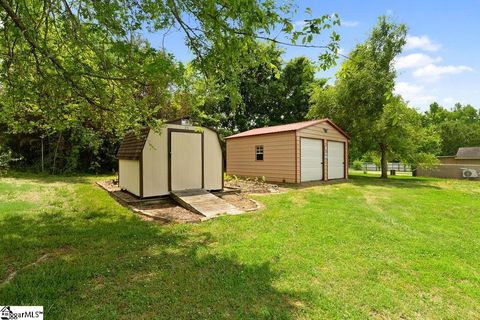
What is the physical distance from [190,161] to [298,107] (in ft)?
71.7

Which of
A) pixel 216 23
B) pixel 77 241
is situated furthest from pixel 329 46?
pixel 77 241

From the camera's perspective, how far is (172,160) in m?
8.65

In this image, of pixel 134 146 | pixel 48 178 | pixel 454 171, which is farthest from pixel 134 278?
pixel 454 171

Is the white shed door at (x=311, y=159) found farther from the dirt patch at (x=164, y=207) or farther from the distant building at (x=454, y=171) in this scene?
the distant building at (x=454, y=171)

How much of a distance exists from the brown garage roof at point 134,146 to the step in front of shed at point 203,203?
159 cm

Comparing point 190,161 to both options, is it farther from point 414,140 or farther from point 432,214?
point 414,140

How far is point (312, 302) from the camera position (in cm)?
291

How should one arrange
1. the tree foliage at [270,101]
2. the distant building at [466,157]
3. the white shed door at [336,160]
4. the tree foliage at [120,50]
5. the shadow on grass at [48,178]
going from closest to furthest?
the tree foliage at [120,50], the shadow on grass at [48,178], the white shed door at [336,160], the tree foliage at [270,101], the distant building at [466,157]

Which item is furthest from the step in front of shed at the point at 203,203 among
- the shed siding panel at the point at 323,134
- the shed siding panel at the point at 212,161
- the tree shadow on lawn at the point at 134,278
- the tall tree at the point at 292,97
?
the tall tree at the point at 292,97

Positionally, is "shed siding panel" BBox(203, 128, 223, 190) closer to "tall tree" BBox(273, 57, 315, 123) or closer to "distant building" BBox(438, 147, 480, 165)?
"tall tree" BBox(273, 57, 315, 123)

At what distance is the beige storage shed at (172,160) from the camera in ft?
27.0

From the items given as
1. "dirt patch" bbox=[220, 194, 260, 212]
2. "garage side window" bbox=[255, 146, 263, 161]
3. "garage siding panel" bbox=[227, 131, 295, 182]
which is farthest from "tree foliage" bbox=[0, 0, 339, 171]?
"garage side window" bbox=[255, 146, 263, 161]

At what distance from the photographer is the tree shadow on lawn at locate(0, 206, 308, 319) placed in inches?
108

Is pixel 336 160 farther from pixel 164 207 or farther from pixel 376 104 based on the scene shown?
pixel 164 207
